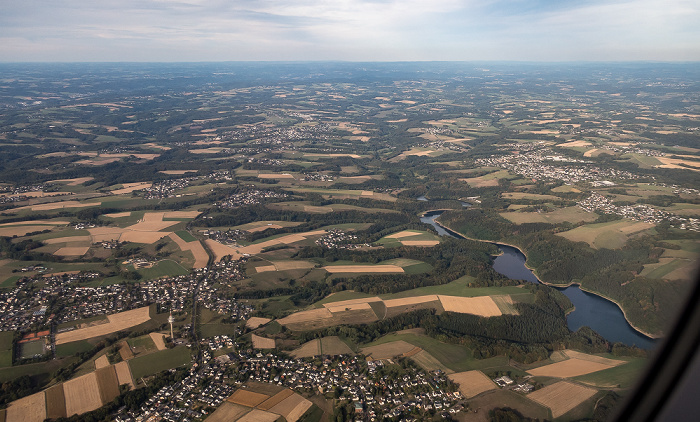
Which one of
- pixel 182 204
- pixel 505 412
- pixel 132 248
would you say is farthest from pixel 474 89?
pixel 505 412

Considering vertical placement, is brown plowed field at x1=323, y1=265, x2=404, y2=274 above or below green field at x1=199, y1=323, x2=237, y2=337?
below

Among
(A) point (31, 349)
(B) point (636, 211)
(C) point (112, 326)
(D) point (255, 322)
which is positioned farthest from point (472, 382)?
(B) point (636, 211)

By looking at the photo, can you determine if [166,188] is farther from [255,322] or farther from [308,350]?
[308,350]

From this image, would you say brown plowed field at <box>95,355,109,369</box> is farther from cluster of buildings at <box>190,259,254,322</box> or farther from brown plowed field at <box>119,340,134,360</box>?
cluster of buildings at <box>190,259,254,322</box>

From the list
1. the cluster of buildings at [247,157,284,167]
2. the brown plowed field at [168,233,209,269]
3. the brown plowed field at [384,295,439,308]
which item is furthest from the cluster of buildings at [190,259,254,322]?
the cluster of buildings at [247,157,284,167]

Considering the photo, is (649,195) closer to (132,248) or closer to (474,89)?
(132,248)
